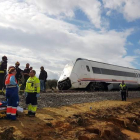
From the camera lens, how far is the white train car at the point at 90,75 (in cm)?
1723

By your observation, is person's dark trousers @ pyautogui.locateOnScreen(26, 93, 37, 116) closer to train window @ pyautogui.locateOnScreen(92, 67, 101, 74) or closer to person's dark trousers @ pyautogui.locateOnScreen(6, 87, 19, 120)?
person's dark trousers @ pyautogui.locateOnScreen(6, 87, 19, 120)

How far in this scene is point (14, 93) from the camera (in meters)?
6.03

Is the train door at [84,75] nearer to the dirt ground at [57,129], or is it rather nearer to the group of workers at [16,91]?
the dirt ground at [57,129]

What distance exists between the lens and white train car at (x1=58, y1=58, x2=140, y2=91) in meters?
17.2

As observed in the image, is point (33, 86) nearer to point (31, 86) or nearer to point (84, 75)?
point (31, 86)

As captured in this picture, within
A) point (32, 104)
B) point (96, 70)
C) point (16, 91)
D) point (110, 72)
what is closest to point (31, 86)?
point (32, 104)

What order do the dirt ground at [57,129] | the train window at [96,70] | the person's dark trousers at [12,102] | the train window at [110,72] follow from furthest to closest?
the train window at [110,72], the train window at [96,70], the person's dark trousers at [12,102], the dirt ground at [57,129]

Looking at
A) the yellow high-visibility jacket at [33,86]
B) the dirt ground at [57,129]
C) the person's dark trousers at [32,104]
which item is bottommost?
the dirt ground at [57,129]

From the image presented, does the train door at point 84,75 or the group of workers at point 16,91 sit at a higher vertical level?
the train door at point 84,75

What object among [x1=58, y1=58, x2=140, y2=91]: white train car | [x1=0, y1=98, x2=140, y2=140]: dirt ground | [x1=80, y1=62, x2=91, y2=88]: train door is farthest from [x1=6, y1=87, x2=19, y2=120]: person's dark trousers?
[x1=80, y1=62, x2=91, y2=88]: train door

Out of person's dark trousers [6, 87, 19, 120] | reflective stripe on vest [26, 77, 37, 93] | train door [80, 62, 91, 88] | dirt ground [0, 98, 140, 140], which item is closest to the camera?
dirt ground [0, 98, 140, 140]

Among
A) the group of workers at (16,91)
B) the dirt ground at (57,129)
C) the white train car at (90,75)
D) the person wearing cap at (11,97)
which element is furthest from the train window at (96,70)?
the person wearing cap at (11,97)

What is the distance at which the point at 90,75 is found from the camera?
A: 61.2ft

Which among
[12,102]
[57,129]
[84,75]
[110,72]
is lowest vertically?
[57,129]
